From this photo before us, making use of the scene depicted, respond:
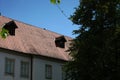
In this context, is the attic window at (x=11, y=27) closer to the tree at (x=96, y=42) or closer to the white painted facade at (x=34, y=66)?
the white painted facade at (x=34, y=66)

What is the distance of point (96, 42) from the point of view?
24578 mm

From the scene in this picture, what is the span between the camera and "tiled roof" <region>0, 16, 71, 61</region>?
89.6 ft

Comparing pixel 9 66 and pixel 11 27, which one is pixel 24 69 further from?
pixel 11 27

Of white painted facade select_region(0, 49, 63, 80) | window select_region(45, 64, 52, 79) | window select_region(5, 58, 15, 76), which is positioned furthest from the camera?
window select_region(45, 64, 52, 79)

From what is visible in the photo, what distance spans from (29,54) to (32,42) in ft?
9.64

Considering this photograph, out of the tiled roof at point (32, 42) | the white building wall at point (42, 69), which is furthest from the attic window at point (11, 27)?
the white building wall at point (42, 69)

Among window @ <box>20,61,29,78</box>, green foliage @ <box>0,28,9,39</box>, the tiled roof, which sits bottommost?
green foliage @ <box>0,28,9,39</box>

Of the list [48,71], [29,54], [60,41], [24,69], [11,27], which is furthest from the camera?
[60,41]

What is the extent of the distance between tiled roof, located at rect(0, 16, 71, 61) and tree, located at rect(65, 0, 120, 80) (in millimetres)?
3842

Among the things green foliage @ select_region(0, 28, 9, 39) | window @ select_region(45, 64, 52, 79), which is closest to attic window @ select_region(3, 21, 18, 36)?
window @ select_region(45, 64, 52, 79)

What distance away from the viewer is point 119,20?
24812mm

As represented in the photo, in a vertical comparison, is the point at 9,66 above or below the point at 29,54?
below

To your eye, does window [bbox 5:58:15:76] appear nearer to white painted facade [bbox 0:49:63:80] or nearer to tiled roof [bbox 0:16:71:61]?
white painted facade [bbox 0:49:63:80]

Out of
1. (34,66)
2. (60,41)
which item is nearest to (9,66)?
(34,66)
